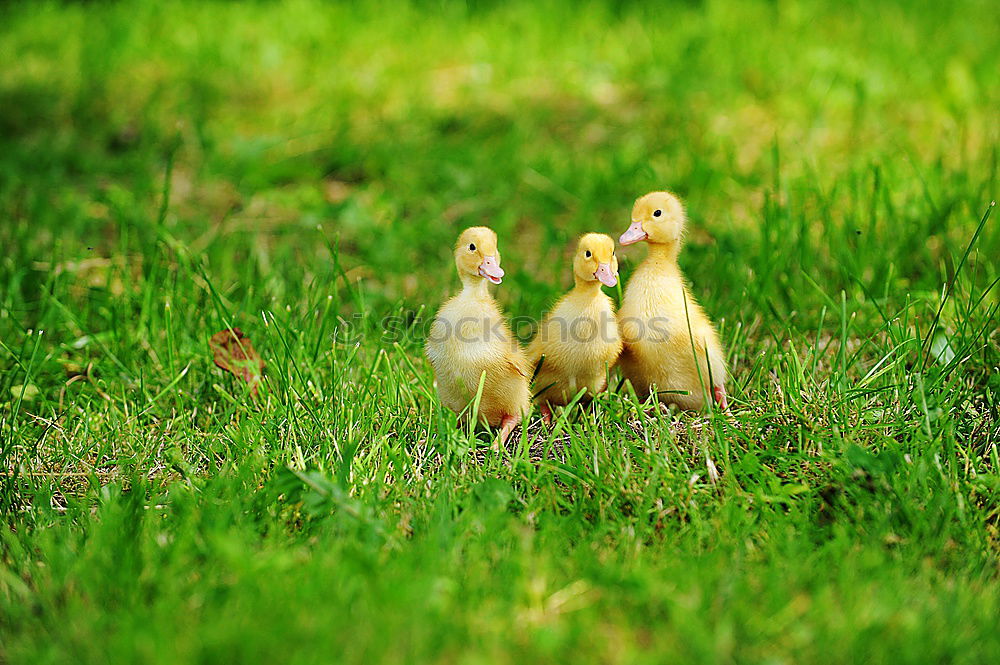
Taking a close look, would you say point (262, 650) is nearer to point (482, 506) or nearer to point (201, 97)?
point (482, 506)

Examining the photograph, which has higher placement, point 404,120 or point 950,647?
point 404,120

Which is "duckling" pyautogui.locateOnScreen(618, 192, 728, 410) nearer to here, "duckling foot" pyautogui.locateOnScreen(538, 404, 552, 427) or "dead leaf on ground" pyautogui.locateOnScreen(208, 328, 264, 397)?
"duckling foot" pyautogui.locateOnScreen(538, 404, 552, 427)

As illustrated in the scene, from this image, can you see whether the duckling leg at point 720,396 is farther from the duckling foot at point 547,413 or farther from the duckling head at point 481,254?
the duckling head at point 481,254

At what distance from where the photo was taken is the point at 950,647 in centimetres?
190

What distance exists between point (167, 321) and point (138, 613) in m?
1.31

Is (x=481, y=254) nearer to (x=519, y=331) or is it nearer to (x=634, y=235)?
(x=634, y=235)

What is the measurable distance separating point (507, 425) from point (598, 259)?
542 mm

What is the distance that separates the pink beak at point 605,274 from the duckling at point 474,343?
0.26 m

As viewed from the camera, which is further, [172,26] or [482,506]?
[172,26]

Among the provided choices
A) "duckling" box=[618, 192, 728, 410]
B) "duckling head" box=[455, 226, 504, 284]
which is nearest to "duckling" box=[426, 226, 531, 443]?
"duckling head" box=[455, 226, 504, 284]

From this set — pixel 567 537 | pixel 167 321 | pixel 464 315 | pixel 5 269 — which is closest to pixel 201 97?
pixel 5 269

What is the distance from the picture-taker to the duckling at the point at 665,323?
8.57 ft

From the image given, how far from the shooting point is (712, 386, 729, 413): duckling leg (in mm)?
2713

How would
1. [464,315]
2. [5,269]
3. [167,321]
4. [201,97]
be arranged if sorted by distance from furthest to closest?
[201,97], [5,269], [167,321], [464,315]
